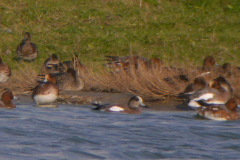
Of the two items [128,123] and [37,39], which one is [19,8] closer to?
[37,39]

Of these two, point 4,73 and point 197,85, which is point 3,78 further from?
point 197,85

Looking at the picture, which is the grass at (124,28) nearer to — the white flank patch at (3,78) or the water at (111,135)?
the white flank patch at (3,78)

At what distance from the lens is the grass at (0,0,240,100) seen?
59.2ft

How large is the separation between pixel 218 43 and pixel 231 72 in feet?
24.3

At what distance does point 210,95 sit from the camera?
10633 mm

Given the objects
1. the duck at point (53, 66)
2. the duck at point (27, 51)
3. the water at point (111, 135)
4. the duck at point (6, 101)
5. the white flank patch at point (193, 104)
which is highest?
the duck at point (27, 51)

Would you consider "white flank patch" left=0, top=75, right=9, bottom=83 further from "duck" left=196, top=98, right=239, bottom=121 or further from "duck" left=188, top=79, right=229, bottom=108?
"duck" left=196, top=98, right=239, bottom=121

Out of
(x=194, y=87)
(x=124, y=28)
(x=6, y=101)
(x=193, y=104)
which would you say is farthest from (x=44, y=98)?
(x=124, y=28)

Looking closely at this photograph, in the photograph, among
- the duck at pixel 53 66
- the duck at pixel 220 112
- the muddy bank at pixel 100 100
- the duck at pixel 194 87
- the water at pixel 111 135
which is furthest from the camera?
the duck at pixel 53 66

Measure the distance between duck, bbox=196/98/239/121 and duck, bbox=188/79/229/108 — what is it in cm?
63

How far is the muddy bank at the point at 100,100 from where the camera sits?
36.7 feet

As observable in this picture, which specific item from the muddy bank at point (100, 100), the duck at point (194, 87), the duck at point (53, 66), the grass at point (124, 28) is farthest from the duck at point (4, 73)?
the duck at point (194, 87)

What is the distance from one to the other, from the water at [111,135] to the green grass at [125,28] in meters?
7.11

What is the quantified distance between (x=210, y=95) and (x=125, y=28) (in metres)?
9.95
